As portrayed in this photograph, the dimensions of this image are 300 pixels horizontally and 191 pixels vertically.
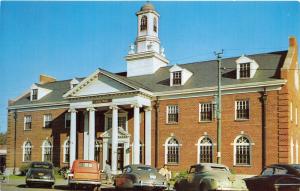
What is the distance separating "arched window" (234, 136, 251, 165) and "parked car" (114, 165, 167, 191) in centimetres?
1401

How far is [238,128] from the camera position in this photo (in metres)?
36.2

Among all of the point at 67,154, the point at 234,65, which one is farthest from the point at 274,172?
the point at 67,154

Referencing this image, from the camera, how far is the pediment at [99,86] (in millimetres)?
40125

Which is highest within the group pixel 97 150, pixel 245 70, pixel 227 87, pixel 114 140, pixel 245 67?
pixel 245 67

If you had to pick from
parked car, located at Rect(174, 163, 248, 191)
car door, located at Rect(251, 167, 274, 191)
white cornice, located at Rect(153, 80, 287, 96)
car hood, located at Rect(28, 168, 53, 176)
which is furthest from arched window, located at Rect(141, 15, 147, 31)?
car door, located at Rect(251, 167, 274, 191)

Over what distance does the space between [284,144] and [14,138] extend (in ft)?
100

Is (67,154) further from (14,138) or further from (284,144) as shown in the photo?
(284,144)

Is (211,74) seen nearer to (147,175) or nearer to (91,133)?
(91,133)

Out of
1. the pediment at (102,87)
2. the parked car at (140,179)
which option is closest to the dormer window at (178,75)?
the pediment at (102,87)

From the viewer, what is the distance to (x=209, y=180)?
62.7ft

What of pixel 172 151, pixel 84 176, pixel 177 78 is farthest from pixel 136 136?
pixel 84 176

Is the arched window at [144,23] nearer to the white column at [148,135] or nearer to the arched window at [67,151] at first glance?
the white column at [148,135]

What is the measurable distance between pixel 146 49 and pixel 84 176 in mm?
22432

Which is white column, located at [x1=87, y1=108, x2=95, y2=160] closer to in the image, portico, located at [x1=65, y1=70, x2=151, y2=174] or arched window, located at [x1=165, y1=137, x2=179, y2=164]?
portico, located at [x1=65, y1=70, x2=151, y2=174]
